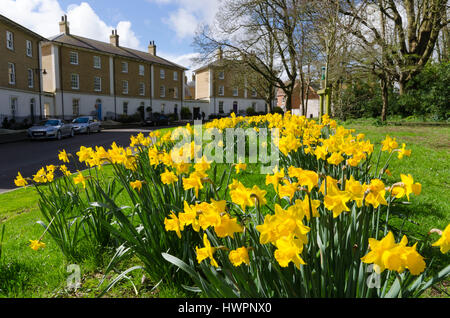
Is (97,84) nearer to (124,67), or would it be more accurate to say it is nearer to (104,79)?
(104,79)

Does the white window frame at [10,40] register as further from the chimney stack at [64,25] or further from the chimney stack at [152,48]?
the chimney stack at [152,48]

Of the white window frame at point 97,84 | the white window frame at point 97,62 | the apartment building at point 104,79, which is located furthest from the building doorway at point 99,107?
the white window frame at point 97,62

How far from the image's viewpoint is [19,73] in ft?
85.4

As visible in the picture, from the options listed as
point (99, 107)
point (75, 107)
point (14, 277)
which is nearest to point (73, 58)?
point (75, 107)

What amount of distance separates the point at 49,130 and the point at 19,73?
10.8 metres

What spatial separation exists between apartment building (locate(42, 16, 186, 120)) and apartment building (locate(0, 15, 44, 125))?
3349mm

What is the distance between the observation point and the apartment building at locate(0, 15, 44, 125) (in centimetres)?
2406

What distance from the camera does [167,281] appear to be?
7.55 ft

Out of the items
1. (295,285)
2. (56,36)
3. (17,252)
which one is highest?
(56,36)

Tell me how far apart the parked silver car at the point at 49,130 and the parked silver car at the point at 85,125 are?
2008mm

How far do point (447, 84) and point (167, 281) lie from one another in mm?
21382

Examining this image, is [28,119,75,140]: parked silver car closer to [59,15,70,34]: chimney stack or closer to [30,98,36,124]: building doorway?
[30,98,36,124]: building doorway
